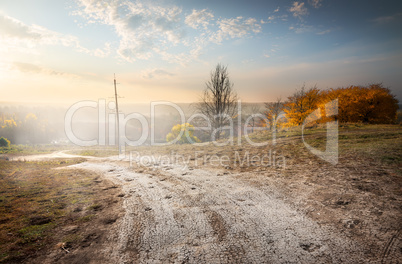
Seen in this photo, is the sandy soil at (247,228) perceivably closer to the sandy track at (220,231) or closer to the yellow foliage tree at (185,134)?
the sandy track at (220,231)

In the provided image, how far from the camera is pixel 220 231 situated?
→ 3334mm

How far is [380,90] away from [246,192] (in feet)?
104

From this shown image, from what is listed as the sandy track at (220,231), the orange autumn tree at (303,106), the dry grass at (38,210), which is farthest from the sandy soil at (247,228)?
the orange autumn tree at (303,106)

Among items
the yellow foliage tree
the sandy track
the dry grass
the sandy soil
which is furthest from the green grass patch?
the yellow foliage tree

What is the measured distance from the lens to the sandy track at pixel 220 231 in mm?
2641

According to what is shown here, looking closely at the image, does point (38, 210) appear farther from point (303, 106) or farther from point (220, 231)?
point (303, 106)

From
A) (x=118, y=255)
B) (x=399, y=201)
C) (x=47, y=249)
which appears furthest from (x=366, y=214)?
(x=47, y=249)

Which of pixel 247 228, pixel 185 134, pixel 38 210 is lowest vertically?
pixel 38 210

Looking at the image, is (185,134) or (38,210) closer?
(38,210)

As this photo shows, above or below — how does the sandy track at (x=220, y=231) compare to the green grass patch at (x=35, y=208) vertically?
above

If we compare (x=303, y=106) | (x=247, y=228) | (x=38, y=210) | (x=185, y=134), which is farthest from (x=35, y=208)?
(x=185, y=134)

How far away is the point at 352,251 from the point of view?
2.59 metres

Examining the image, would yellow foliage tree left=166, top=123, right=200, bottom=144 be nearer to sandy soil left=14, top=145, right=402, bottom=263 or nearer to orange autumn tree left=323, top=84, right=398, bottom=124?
orange autumn tree left=323, top=84, right=398, bottom=124

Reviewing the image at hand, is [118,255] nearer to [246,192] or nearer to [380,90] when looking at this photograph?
[246,192]
